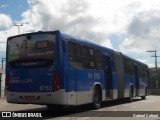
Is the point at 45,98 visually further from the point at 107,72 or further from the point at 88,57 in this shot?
the point at 107,72

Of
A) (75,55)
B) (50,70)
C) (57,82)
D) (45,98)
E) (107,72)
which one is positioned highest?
(75,55)

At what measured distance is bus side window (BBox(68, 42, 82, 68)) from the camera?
56.6 ft

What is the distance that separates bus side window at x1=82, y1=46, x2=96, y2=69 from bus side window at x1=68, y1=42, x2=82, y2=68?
55 cm

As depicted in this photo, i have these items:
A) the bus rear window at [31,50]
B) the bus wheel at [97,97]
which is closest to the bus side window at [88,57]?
the bus wheel at [97,97]

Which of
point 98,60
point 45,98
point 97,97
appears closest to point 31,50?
point 45,98

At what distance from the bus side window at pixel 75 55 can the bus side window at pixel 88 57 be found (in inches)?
21.5

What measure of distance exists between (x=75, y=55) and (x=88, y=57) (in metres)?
1.76

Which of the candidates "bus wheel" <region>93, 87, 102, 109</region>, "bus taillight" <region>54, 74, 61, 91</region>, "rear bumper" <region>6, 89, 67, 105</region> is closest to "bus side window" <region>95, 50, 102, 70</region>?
"bus wheel" <region>93, 87, 102, 109</region>

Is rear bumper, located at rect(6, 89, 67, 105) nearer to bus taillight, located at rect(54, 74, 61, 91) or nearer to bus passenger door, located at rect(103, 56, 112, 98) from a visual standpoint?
bus taillight, located at rect(54, 74, 61, 91)

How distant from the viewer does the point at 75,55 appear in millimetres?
17734

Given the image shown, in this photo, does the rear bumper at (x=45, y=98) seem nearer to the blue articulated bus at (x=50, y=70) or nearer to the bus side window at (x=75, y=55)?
the blue articulated bus at (x=50, y=70)

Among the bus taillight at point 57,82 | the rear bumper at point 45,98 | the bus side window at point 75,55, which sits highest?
the bus side window at point 75,55

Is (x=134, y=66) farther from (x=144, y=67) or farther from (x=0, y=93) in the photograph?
(x=0, y=93)

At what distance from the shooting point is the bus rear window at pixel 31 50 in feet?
54.2
